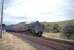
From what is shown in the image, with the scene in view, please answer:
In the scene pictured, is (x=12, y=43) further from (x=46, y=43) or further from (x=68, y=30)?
(x=68, y=30)

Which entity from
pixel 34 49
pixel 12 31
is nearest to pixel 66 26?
pixel 34 49

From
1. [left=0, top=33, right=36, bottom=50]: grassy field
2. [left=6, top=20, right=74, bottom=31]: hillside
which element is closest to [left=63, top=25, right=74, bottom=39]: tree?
[left=6, top=20, right=74, bottom=31]: hillside

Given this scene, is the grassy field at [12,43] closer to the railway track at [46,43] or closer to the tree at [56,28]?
the railway track at [46,43]

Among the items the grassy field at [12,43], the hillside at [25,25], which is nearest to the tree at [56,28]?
the hillside at [25,25]

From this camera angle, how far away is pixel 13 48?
8.52 ft

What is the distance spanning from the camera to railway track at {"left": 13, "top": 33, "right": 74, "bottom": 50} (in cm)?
248

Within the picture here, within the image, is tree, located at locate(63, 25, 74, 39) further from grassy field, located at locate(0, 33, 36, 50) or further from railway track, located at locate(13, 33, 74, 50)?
grassy field, located at locate(0, 33, 36, 50)

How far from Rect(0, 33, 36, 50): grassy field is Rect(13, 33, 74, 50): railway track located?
56mm

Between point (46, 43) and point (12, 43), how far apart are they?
0.48m

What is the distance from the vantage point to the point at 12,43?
2.62 metres

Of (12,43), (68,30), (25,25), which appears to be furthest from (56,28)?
(12,43)

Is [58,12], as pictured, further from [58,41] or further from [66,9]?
[58,41]

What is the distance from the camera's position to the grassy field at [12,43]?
2568 mm

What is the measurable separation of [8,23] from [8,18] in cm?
7
